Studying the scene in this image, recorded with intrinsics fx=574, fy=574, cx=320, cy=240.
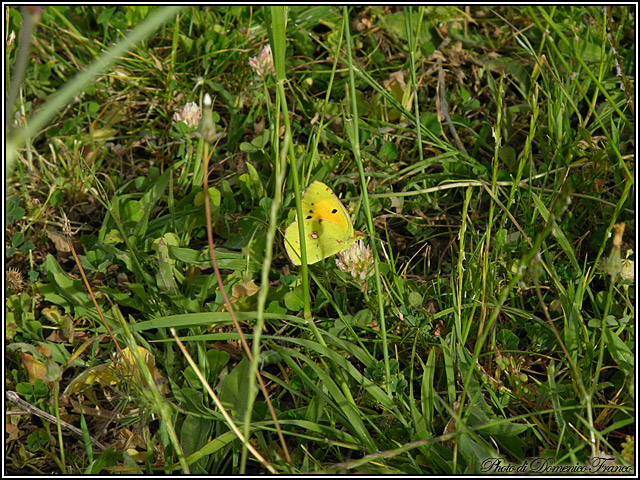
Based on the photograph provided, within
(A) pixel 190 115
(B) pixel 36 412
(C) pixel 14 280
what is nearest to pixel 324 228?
(A) pixel 190 115

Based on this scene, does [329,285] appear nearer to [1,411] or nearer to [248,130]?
[248,130]

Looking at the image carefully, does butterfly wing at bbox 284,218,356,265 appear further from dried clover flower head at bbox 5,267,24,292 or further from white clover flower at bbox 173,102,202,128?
dried clover flower head at bbox 5,267,24,292

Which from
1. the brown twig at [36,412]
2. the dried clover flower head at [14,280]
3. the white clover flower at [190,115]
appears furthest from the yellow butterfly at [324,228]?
the dried clover flower head at [14,280]

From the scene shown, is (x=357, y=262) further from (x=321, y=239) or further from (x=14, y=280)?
(x=14, y=280)

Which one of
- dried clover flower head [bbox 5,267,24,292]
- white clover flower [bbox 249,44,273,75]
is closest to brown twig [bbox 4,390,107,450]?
dried clover flower head [bbox 5,267,24,292]

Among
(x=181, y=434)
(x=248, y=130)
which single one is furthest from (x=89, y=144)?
(x=181, y=434)

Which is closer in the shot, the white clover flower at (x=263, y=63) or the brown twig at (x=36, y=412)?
the brown twig at (x=36, y=412)

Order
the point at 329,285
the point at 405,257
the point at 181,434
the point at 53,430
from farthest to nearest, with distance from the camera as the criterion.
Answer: the point at 405,257 → the point at 329,285 → the point at 53,430 → the point at 181,434

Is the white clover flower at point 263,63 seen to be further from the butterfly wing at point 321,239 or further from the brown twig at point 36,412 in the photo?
the brown twig at point 36,412
